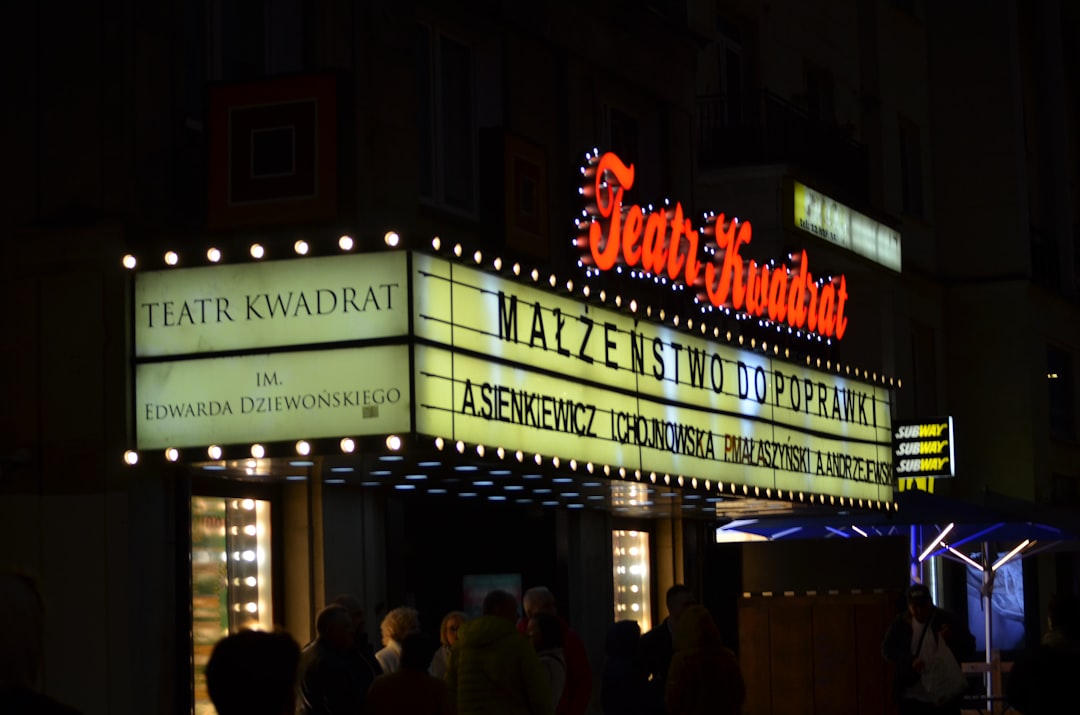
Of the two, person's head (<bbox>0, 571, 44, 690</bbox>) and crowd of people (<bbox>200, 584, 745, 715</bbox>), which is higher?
person's head (<bbox>0, 571, 44, 690</bbox>)

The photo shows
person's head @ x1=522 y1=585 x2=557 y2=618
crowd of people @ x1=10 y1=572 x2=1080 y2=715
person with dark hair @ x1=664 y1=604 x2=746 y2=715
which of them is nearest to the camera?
crowd of people @ x1=10 y1=572 x2=1080 y2=715

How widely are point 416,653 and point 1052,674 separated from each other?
333 cm

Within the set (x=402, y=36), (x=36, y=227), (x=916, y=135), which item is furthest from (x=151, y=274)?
(x=916, y=135)

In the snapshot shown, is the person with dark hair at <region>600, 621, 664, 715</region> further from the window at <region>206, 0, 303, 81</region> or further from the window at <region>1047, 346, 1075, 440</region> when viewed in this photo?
the window at <region>1047, 346, 1075, 440</region>

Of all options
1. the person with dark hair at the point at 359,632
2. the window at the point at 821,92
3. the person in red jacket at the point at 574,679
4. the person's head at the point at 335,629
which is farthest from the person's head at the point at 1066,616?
the window at the point at 821,92

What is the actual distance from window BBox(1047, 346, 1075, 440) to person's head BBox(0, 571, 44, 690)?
1296 inches

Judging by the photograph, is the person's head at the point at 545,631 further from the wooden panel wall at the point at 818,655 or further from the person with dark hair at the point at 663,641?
the wooden panel wall at the point at 818,655

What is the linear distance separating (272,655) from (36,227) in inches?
358

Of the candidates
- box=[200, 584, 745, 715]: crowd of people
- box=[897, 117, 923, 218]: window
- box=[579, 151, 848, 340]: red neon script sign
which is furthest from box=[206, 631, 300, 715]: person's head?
box=[897, 117, 923, 218]: window

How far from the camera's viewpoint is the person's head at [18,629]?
4.98 metres

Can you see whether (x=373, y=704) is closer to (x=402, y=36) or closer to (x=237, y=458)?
(x=237, y=458)

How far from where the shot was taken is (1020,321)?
34.1m

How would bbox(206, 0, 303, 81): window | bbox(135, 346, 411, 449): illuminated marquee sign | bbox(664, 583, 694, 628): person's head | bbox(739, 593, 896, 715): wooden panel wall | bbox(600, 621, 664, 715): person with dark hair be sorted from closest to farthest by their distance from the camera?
bbox(135, 346, 411, 449): illuminated marquee sign, bbox(600, 621, 664, 715): person with dark hair, bbox(664, 583, 694, 628): person's head, bbox(206, 0, 303, 81): window, bbox(739, 593, 896, 715): wooden panel wall

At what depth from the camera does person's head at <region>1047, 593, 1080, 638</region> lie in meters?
10.5
